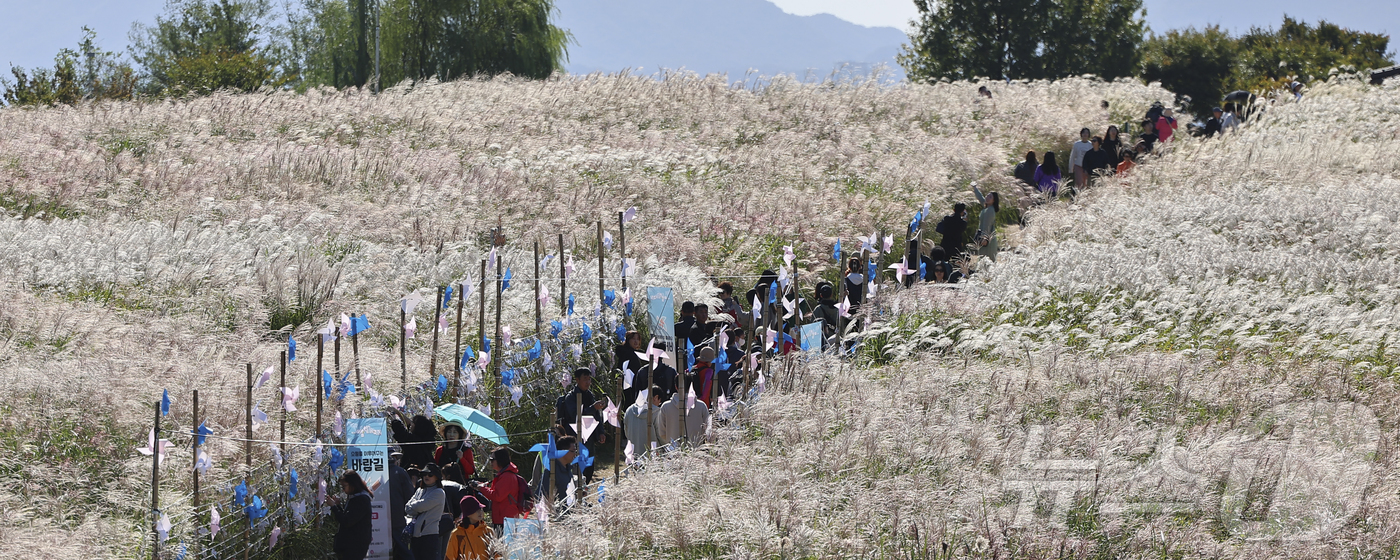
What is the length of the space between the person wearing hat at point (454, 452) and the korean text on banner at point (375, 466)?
664 mm

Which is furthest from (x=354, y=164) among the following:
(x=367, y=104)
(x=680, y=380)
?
(x=680, y=380)

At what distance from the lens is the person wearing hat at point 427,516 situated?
29.4 ft

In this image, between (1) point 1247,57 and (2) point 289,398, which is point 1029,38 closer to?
(1) point 1247,57

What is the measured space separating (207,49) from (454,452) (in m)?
52.3

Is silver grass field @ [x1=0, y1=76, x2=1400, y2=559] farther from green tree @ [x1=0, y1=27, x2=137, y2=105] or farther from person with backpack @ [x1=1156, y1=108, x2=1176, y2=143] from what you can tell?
green tree @ [x1=0, y1=27, x2=137, y2=105]

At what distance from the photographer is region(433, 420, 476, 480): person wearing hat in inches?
380

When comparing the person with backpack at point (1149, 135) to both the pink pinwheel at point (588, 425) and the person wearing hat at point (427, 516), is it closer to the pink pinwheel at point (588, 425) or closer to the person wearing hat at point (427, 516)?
the pink pinwheel at point (588, 425)

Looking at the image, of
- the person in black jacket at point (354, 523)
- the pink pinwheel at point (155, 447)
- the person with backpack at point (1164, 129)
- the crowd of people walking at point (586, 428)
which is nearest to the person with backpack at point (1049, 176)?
the person with backpack at point (1164, 129)

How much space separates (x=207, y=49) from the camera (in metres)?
56.1

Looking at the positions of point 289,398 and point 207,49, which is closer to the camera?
point 289,398

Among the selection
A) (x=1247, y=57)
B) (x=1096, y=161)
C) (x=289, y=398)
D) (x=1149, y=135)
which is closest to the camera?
(x=289, y=398)

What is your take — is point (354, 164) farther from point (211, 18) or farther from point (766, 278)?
point (211, 18)

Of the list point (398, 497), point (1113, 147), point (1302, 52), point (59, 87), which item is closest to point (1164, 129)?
point (1113, 147)

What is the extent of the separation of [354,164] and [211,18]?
43502 millimetres
